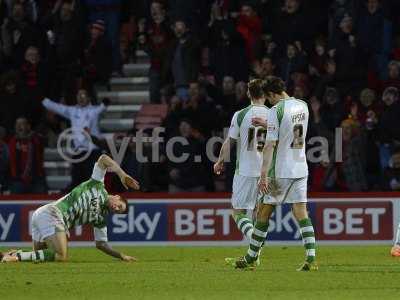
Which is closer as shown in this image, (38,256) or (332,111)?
(38,256)

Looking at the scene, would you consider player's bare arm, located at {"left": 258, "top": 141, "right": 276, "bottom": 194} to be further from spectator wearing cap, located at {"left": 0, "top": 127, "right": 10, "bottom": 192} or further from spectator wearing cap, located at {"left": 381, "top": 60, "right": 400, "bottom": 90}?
spectator wearing cap, located at {"left": 0, "top": 127, "right": 10, "bottom": 192}

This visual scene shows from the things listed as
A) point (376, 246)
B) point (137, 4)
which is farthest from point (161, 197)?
point (137, 4)

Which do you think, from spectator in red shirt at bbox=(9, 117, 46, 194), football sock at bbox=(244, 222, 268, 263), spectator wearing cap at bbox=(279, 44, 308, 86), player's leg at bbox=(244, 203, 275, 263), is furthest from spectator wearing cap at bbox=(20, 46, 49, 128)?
player's leg at bbox=(244, 203, 275, 263)

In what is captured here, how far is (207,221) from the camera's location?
22125 mm

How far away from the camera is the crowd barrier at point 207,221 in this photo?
21.7 metres

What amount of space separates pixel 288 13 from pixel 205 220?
4184 mm

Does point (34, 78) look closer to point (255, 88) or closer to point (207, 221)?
point (207, 221)

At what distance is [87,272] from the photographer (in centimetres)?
1564

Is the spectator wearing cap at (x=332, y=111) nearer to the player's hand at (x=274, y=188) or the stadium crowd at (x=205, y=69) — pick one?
the stadium crowd at (x=205, y=69)

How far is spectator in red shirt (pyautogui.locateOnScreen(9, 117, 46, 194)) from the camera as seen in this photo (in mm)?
23828

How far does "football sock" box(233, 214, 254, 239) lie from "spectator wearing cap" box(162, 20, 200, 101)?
282 inches

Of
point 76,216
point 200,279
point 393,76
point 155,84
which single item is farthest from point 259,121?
point 155,84

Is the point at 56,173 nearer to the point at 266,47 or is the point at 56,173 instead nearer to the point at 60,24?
the point at 60,24

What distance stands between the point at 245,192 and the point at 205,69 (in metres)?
8.02
